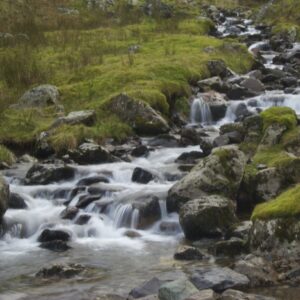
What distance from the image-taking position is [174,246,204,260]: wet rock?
10375mm

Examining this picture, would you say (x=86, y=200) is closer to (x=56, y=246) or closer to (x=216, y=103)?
(x=56, y=246)

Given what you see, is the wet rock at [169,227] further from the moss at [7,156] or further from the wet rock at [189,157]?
the moss at [7,156]

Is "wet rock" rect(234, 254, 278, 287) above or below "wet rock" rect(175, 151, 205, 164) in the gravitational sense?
below

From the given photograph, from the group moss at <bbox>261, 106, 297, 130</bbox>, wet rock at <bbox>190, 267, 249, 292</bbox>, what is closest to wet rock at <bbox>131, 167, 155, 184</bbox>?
moss at <bbox>261, 106, 297, 130</bbox>

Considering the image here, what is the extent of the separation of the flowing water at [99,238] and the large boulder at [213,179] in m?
0.41

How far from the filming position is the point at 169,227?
1251cm

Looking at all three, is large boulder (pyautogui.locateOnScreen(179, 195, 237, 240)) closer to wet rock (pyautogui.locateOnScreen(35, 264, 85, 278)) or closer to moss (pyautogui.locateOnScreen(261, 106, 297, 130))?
wet rock (pyautogui.locateOnScreen(35, 264, 85, 278))

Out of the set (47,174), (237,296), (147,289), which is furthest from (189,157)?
(237,296)

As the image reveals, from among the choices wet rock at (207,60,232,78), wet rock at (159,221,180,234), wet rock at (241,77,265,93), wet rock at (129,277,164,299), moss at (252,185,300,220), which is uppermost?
wet rock at (207,60,232,78)

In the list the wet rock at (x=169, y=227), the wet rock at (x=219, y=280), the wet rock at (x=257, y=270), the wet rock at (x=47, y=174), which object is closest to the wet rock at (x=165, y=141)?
the wet rock at (x=47, y=174)

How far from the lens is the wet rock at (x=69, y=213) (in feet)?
43.0

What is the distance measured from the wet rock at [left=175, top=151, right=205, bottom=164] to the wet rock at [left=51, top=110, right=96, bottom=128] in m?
3.62

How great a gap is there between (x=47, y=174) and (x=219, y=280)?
7.62 metres

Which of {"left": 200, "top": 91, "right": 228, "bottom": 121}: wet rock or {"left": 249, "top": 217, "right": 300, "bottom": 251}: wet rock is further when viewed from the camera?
{"left": 200, "top": 91, "right": 228, "bottom": 121}: wet rock
